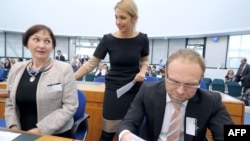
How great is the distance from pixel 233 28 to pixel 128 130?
8.80 metres

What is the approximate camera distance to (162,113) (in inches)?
47.6

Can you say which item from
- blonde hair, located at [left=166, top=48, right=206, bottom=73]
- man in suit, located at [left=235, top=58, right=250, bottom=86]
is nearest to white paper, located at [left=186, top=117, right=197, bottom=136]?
blonde hair, located at [left=166, top=48, right=206, bottom=73]

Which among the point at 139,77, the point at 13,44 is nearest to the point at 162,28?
the point at 13,44

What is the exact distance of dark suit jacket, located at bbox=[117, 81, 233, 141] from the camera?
114 cm

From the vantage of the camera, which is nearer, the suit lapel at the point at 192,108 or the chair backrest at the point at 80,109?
the suit lapel at the point at 192,108

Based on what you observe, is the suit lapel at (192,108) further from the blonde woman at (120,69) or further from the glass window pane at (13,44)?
the glass window pane at (13,44)

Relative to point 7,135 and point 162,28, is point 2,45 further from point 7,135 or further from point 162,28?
point 7,135

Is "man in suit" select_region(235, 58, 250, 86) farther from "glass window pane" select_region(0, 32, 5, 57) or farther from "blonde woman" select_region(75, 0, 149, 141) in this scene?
"glass window pane" select_region(0, 32, 5, 57)

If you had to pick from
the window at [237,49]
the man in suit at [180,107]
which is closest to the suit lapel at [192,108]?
Result: the man in suit at [180,107]

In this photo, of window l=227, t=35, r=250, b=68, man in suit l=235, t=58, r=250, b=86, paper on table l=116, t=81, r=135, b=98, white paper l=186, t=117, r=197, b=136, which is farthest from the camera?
window l=227, t=35, r=250, b=68

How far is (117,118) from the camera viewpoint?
1698 millimetres

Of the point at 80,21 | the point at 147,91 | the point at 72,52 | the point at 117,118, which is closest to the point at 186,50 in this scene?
the point at 147,91

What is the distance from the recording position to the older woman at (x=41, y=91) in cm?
150

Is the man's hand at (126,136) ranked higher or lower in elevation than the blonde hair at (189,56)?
lower
